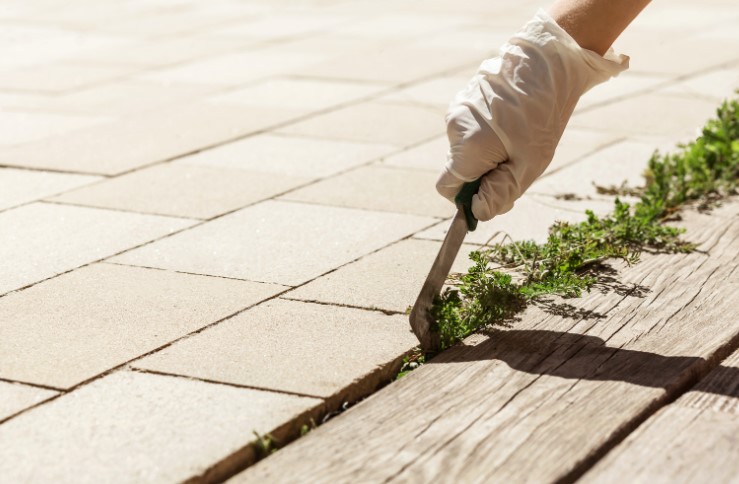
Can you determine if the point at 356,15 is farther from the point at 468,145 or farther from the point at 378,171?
the point at 468,145

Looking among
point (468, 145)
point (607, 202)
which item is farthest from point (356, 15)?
point (468, 145)

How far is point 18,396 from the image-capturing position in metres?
2.92

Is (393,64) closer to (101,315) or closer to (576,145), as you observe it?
(576,145)

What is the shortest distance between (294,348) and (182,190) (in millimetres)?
2009

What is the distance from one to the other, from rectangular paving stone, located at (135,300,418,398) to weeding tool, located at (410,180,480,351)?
56 mm

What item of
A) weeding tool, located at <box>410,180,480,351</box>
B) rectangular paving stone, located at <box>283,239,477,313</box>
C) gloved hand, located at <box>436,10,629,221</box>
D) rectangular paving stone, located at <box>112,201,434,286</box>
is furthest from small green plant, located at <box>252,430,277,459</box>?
rectangular paving stone, located at <box>112,201,434,286</box>

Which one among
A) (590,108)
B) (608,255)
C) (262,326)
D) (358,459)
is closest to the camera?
(358,459)

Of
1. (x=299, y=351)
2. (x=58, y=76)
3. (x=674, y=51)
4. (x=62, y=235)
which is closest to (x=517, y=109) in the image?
(x=299, y=351)

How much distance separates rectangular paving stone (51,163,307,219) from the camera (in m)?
4.84

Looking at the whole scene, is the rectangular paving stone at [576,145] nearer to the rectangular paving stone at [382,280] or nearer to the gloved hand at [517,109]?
the rectangular paving stone at [382,280]

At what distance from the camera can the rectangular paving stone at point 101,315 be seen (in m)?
3.13

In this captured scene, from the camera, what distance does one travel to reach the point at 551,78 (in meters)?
3.07

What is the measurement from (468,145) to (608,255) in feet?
3.64

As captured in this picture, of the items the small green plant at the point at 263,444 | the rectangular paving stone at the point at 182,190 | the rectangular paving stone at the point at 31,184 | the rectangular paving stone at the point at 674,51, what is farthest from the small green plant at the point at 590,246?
the rectangular paving stone at the point at 674,51
